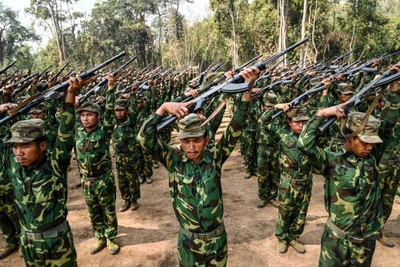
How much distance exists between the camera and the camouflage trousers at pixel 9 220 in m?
4.86

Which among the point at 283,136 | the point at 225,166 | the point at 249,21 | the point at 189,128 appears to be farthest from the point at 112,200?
the point at 249,21

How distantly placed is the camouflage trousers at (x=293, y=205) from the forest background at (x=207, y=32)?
56.1 feet

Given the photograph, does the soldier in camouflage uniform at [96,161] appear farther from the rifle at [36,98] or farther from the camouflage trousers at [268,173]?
the camouflage trousers at [268,173]

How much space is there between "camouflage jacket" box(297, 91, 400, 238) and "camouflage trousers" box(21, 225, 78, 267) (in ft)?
9.34

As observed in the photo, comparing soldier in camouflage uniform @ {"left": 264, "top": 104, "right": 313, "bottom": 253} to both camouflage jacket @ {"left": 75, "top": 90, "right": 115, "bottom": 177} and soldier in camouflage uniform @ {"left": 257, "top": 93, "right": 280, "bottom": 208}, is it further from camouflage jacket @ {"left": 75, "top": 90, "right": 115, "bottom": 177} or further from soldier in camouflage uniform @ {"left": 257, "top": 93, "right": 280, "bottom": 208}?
camouflage jacket @ {"left": 75, "top": 90, "right": 115, "bottom": 177}

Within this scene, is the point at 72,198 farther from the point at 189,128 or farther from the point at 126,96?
the point at 189,128

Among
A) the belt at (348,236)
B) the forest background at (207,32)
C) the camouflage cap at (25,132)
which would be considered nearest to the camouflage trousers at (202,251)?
the belt at (348,236)

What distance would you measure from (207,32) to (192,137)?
38.5m

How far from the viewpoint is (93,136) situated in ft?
16.2

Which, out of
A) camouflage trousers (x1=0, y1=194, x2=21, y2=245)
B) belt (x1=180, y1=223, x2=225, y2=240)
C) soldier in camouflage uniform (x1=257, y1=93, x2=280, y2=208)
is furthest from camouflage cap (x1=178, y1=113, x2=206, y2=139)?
soldier in camouflage uniform (x1=257, y1=93, x2=280, y2=208)

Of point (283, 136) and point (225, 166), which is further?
point (225, 166)

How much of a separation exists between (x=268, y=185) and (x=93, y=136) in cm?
395

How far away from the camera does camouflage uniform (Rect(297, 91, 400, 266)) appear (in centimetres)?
310

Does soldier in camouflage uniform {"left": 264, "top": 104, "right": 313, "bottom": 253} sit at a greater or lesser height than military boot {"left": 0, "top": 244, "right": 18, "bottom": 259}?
greater
